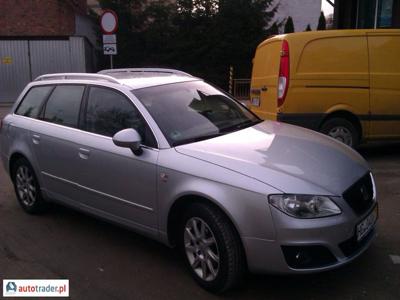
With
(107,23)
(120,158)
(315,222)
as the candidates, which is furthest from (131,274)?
(107,23)

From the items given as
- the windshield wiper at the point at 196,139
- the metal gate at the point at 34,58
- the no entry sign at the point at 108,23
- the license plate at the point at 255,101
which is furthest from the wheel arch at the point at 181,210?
the metal gate at the point at 34,58

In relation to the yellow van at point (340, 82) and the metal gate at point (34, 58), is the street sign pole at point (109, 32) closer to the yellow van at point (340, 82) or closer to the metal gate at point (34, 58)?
the yellow van at point (340, 82)

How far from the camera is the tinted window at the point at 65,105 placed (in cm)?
491

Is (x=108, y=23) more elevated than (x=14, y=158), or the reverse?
(x=108, y=23)

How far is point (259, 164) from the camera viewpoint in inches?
137

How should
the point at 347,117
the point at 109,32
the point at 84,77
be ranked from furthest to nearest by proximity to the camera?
the point at 109,32
the point at 347,117
the point at 84,77

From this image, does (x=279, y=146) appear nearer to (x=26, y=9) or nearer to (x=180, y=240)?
(x=180, y=240)

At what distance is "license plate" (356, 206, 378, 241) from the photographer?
351 centimetres

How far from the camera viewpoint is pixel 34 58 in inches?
780

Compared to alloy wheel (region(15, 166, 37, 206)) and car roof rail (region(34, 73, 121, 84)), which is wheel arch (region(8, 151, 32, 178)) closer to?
alloy wheel (region(15, 166, 37, 206))

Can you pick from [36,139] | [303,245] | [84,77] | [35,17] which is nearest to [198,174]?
[303,245]

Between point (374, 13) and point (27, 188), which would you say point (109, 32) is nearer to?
point (27, 188)

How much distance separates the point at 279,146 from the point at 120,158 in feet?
4.34

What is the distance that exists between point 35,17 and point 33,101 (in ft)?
58.3
